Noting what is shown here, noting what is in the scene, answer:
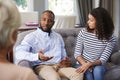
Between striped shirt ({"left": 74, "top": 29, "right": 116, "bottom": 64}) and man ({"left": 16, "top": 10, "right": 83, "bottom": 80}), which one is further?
striped shirt ({"left": 74, "top": 29, "right": 116, "bottom": 64})

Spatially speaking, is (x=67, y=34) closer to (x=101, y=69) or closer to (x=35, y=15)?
(x=101, y=69)

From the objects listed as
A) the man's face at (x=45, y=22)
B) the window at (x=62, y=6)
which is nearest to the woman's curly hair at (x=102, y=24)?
the man's face at (x=45, y=22)

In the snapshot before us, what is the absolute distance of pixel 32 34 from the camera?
284cm

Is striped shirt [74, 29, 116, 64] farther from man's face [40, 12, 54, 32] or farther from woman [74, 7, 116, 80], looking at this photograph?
man's face [40, 12, 54, 32]

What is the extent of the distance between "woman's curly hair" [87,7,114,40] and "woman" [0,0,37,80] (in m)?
1.93

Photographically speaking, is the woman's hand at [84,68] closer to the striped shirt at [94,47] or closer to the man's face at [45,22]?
the striped shirt at [94,47]

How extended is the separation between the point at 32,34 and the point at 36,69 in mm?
394

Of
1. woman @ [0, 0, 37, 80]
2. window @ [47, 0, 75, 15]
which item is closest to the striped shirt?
woman @ [0, 0, 37, 80]

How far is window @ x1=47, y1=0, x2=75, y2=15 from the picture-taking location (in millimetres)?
6188

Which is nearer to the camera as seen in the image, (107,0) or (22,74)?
(22,74)

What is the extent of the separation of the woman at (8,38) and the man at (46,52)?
1.58 m

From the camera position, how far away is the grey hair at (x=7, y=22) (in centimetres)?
93

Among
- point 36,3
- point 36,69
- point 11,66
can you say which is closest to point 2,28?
point 11,66

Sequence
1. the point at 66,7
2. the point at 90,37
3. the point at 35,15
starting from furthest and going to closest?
the point at 66,7
the point at 35,15
the point at 90,37
